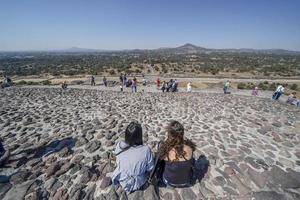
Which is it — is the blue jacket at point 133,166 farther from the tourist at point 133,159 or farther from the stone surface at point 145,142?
the stone surface at point 145,142

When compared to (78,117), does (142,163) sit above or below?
above

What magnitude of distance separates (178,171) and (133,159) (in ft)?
2.62

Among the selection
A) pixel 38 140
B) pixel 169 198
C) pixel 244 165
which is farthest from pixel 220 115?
pixel 38 140

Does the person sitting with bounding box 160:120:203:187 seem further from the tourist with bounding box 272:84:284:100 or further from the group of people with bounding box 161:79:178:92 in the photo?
the group of people with bounding box 161:79:178:92

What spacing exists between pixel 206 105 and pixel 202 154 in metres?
5.71

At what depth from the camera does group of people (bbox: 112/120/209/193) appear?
3.16 m

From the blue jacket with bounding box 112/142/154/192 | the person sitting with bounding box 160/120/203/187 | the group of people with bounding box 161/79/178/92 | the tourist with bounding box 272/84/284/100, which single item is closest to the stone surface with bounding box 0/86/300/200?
the blue jacket with bounding box 112/142/154/192

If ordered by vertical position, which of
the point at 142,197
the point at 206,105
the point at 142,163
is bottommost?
the point at 206,105

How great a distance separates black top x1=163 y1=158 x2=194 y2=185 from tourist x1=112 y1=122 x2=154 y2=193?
304 millimetres

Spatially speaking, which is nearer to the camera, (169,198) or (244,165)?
(169,198)

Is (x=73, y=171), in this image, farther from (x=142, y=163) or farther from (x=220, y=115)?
(x=220, y=115)

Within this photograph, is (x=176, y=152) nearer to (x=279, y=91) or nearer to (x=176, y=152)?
(x=176, y=152)

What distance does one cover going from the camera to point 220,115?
8492mm

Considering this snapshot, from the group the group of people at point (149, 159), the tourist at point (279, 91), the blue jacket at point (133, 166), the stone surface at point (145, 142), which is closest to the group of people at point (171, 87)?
the stone surface at point (145, 142)
